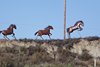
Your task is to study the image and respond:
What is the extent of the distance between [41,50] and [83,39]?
4154mm

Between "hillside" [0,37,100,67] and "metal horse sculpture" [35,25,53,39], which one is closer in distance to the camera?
"hillside" [0,37,100,67]

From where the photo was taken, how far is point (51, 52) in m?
32.0

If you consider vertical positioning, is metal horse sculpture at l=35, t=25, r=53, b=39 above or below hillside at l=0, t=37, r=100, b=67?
above

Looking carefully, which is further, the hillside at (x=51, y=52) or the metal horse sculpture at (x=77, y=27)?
the metal horse sculpture at (x=77, y=27)

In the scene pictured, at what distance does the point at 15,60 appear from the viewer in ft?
96.8

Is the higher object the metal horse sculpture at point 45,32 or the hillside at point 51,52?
the metal horse sculpture at point 45,32

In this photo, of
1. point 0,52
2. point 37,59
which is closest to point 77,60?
point 37,59

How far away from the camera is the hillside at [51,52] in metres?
29.9

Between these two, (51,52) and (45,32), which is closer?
(51,52)

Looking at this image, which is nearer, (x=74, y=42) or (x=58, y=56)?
(x=58, y=56)

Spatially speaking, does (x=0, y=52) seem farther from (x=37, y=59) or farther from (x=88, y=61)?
(x=88, y=61)

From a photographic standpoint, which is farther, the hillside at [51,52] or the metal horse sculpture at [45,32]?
the metal horse sculpture at [45,32]

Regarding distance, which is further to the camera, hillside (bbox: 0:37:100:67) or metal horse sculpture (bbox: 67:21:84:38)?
metal horse sculpture (bbox: 67:21:84:38)

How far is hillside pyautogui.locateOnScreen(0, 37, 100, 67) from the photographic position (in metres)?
29.9
